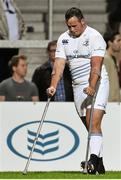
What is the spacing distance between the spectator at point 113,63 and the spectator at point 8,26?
5.59 feet

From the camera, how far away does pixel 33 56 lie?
20688 mm

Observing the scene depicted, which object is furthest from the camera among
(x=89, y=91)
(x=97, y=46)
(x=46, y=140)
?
(x=46, y=140)

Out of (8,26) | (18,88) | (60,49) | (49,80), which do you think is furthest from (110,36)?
(60,49)

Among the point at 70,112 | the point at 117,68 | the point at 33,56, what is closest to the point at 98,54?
the point at 70,112

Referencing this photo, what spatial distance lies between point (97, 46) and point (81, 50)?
0.22m

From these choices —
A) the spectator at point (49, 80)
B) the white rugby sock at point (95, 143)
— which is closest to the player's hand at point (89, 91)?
the white rugby sock at point (95, 143)

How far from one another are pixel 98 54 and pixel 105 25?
294 inches

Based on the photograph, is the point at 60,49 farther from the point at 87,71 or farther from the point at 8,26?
the point at 8,26

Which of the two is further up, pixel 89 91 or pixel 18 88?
pixel 89 91

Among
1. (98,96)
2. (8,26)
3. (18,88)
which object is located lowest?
(18,88)

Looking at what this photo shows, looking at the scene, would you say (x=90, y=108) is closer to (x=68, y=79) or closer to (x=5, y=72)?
(x=68, y=79)

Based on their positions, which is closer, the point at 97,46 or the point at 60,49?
the point at 97,46

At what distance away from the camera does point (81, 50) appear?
14195 millimetres

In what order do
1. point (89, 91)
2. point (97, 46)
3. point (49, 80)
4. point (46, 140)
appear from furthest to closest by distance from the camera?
point (49, 80) → point (46, 140) → point (97, 46) → point (89, 91)
